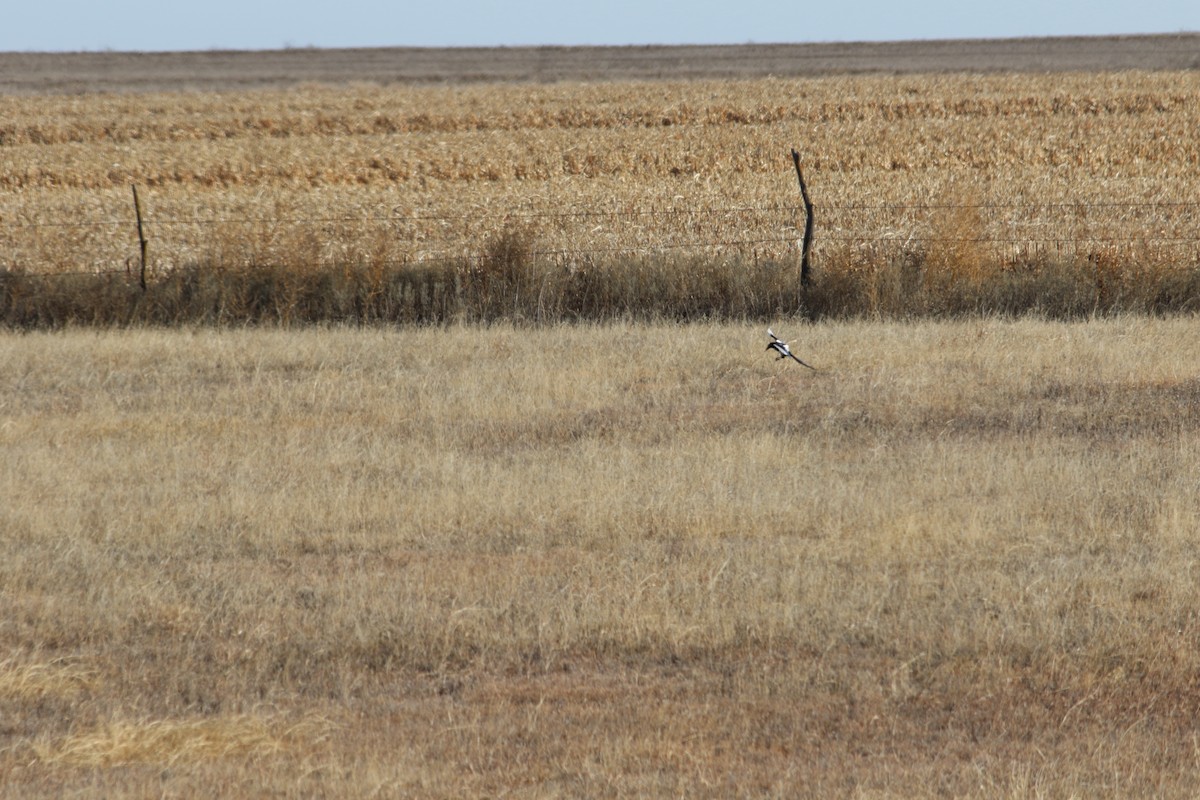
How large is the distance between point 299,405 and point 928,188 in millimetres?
15695

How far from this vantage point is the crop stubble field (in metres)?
5.28

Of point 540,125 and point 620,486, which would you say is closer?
point 620,486

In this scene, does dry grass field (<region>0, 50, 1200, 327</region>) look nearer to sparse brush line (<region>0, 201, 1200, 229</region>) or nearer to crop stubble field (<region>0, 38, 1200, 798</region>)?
sparse brush line (<region>0, 201, 1200, 229</region>)

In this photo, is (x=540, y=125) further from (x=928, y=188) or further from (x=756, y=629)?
(x=756, y=629)

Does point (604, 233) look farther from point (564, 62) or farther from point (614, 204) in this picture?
point (564, 62)

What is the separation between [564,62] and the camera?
8350 centimetres

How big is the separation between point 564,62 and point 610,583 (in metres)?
79.3

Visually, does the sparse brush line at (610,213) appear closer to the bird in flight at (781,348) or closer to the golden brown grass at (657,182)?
the golden brown grass at (657,182)

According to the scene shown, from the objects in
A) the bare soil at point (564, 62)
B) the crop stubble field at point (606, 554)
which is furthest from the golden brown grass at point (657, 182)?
the bare soil at point (564, 62)

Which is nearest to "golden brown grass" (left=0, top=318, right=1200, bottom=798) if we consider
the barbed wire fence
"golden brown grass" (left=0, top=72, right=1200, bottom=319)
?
"golden brown grass" (left=0, top=72, right=1200, bottom=319)

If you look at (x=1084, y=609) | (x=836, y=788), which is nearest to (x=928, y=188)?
(x=1084, y=609)

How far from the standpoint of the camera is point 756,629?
6465mm

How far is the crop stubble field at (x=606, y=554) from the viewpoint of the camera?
17.3 feet

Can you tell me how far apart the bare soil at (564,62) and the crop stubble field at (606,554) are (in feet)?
184
